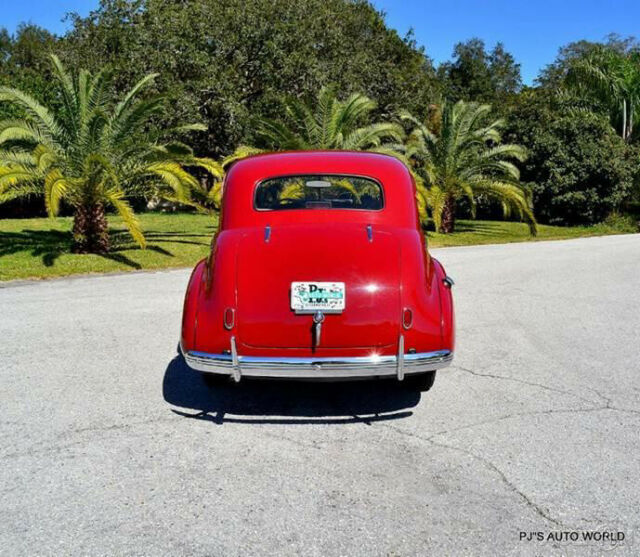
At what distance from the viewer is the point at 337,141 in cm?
1827

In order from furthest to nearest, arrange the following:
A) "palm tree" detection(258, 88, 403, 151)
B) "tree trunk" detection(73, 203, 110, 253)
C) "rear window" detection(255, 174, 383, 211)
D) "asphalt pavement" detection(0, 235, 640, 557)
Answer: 1. "palm tree" detection(258, 88, 403, 151)
2. "tree trunk" detection(73, 203, 110, 253)
3. "rear window" detection(255, 174, 383, 211)
4. "asphalt pavement" detection(0, 235, 640, 557)

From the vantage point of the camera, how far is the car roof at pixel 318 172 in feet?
16.4

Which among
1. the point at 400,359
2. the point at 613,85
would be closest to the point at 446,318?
the point at 400,359

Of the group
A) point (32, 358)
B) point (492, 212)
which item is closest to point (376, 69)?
point (492, 212)

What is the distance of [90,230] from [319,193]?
9622mm

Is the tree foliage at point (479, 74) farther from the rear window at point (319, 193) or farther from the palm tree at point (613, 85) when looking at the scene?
the rear window at point (319, 193)

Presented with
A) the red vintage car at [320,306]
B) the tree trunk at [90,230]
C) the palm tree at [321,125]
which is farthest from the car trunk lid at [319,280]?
the palm tree at [321,125]

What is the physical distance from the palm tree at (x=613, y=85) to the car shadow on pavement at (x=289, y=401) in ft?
99.7

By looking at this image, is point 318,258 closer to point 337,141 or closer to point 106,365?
point 106,365

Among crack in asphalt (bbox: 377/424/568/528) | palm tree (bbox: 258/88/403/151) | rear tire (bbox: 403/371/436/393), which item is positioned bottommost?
crack in asphalt (bbox: 377/424/568/528)

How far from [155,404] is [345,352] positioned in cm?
160

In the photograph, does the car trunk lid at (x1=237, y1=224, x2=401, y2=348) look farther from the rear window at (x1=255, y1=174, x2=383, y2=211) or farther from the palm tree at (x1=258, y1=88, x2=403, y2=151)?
the palm tree at (x1=258, y1=88, x2=403, y2=151)

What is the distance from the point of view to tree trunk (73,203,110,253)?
1357cm

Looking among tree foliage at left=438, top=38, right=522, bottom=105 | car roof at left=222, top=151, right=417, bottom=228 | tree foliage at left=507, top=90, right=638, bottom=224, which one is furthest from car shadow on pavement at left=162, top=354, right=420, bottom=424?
tree foliage at left=438, top=38, right=522, bottom=105
